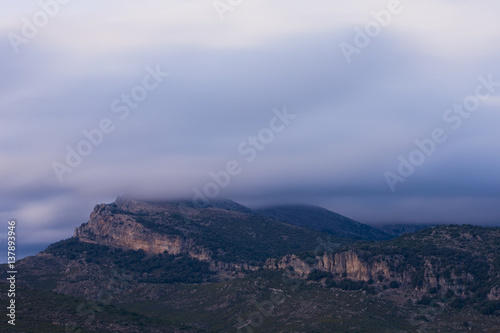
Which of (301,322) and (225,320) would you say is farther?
(225,320)

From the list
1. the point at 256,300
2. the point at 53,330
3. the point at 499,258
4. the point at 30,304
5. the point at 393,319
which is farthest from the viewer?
the point at 256,300

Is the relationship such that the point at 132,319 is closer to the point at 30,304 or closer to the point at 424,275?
the point at 30,304

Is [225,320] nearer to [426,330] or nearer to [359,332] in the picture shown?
[359,332]

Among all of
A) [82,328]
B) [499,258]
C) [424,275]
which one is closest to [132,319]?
[82,328]

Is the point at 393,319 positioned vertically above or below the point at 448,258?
below

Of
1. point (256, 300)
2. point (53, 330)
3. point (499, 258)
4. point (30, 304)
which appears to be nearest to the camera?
point (53, 330)

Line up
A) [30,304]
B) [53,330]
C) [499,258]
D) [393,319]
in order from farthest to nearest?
[499,258], [393,319], [30,304], [53,330]

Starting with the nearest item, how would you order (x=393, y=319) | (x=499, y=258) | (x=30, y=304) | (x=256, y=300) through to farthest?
(x=30, y=304), (x=393, y=319), (x=499, y=258), (x=256, y=300)

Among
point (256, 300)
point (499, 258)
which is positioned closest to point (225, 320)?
point (256, 300)

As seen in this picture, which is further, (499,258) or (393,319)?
(499,258)
